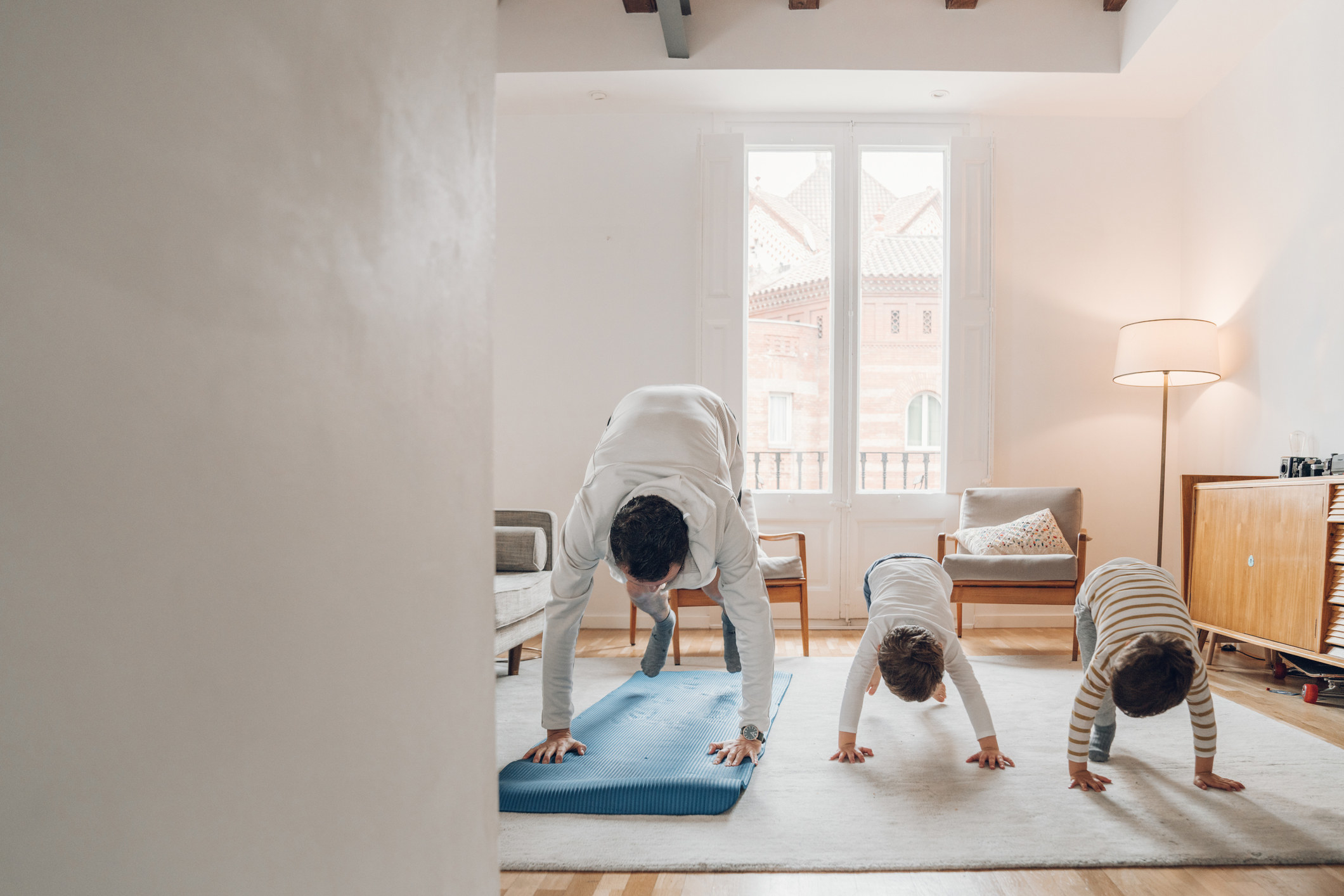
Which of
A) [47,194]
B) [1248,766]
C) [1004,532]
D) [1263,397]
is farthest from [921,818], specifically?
[1263,397]

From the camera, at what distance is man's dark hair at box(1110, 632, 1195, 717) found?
5.93 feet

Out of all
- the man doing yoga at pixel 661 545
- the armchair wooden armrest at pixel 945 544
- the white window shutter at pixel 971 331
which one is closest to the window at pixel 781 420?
the white window shutter at pixel 971 331

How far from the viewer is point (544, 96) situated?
472 cm

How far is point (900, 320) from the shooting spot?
495 cm

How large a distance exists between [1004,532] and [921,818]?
274 centimetres

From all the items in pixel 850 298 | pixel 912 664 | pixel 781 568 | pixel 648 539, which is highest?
pixel 850 298

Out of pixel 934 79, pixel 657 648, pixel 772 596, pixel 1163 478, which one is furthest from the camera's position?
pixel 934 79

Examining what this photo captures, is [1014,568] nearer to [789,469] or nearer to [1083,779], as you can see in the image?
[789,469]

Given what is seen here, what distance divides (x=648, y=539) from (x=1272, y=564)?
296 centimetres

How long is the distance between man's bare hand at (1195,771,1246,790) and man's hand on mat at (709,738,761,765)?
1.14 m

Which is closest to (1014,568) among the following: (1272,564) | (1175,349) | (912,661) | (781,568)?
(1272,564)

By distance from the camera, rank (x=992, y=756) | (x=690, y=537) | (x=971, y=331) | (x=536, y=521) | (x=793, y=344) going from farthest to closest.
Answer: (x=793, y=344) → (x=971, y=331) → (x=536, y=521) → (x=992, y=756) → (x=690, y=537)

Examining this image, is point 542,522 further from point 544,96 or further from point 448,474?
point 448,474

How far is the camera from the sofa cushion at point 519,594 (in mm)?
2828
